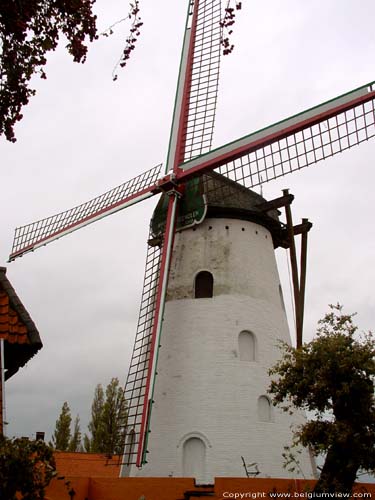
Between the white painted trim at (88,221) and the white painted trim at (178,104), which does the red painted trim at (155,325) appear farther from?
the white painted trim at (178,104)

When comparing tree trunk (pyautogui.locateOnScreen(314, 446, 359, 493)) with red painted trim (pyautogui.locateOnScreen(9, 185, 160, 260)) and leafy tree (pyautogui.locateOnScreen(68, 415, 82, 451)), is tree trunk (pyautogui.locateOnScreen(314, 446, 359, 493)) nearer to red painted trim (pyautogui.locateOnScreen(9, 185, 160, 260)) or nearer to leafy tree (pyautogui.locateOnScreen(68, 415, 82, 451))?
red painted trim (pyautogui.locateOnScreen(9, 185, 160, 260))

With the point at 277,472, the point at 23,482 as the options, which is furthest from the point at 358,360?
the point at 23,482

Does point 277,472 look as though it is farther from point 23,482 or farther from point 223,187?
point 23,482

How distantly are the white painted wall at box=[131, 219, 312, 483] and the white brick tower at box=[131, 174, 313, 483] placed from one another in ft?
0.08

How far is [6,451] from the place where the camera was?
15.2ft

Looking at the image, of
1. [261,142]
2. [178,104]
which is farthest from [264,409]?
[178,104]

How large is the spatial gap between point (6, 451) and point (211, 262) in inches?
386

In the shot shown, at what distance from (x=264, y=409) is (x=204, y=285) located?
3478mm

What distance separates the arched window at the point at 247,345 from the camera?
13.3 metres

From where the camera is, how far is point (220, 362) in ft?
42.1

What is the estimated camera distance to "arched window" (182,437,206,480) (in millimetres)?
11898

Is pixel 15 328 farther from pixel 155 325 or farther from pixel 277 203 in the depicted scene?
pixel 277 203

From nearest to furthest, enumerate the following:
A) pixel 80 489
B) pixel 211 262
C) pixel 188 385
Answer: pixel 80 489 < pixel 188 385 < pixel 211 262

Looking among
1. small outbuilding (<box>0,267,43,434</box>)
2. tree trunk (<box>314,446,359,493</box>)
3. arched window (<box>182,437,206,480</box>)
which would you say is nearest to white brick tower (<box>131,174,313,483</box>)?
arched window (<box>182,437,206,480</box>)
